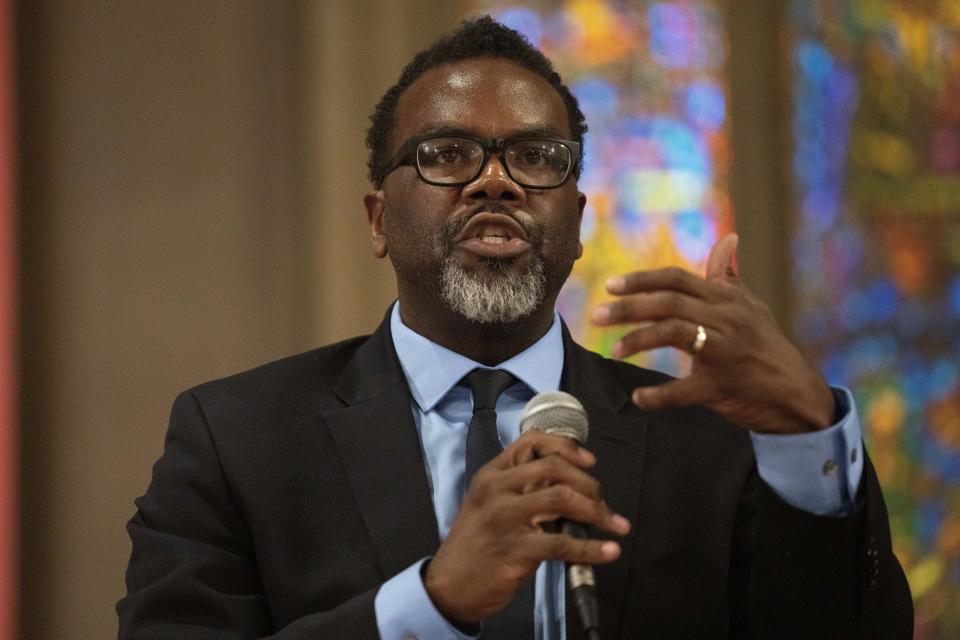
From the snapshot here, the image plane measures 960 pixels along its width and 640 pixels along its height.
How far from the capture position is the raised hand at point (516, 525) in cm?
131

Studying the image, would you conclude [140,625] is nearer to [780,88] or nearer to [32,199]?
[32,199]

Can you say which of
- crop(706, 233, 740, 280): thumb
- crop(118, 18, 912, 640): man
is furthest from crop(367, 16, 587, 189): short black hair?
crop(706, 233, 740, 280): thumb

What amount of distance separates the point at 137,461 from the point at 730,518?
1706 mm

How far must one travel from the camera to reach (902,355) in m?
3.38

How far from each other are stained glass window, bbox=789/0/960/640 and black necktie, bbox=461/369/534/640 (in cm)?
172

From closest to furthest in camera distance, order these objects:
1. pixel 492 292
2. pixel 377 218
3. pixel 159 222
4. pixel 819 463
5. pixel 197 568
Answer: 1. pixel 819 463
2. pixel 197 568
3. pixel 492 292
4. pixel 377 218
5. pixel 159 222

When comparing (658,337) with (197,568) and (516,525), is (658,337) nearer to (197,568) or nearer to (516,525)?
(516,525)

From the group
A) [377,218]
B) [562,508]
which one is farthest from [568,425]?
[377,218]

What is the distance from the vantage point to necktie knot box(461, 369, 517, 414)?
1.84 meters

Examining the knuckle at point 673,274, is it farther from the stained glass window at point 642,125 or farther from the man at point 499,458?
the stained glass window at point 642,125

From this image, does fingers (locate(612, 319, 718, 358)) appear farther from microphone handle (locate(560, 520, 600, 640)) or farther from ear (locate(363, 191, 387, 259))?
ear (locate(363, 191, 387, 259))

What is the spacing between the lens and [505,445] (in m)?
1.84

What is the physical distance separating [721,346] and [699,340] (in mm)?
33

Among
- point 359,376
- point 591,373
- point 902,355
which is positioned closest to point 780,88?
point 902,355
